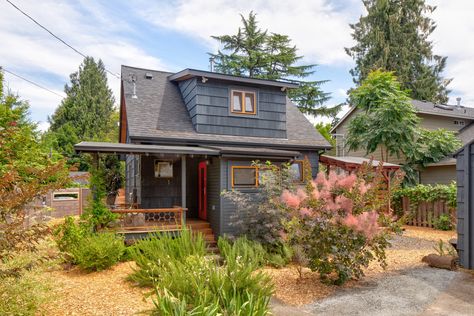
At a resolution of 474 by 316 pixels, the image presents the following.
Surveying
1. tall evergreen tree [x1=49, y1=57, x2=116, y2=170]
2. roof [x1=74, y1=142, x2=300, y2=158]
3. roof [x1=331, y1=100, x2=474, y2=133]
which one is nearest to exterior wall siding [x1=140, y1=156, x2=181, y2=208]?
roof [x1=74, y1=142, x2=300, y2=158]

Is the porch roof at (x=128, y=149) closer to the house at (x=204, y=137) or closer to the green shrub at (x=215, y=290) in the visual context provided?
the house at (x=204, y=137)

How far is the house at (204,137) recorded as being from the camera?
37.0 feet

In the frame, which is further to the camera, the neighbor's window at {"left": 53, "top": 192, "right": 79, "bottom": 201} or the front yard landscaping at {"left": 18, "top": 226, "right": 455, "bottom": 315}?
the neighbor's window at {"left": 53, "top": 192, "right": 79, "bottom": 201}

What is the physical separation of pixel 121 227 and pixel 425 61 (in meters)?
33.2

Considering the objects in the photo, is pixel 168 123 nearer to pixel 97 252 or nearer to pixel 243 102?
pixel 243 102

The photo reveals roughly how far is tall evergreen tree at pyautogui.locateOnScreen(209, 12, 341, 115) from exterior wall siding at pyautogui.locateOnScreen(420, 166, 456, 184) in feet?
Answer: 40.5

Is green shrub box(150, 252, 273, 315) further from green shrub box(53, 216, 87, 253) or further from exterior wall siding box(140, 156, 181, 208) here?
exterior wall siding box(140, 156, 181, 208)

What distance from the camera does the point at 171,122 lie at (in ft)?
42.2

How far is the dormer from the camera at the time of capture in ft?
42.7

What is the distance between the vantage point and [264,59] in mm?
29141

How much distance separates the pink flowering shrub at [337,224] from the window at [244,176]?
4659 mm

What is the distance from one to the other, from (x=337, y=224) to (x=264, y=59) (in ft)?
80.4

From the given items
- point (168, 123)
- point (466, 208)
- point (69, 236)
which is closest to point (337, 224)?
point (466, 208)

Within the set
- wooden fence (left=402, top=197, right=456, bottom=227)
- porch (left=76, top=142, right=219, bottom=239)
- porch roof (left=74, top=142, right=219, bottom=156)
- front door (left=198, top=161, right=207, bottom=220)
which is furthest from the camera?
wooden fence (left=402, top=197, right=456, bottom=227)
